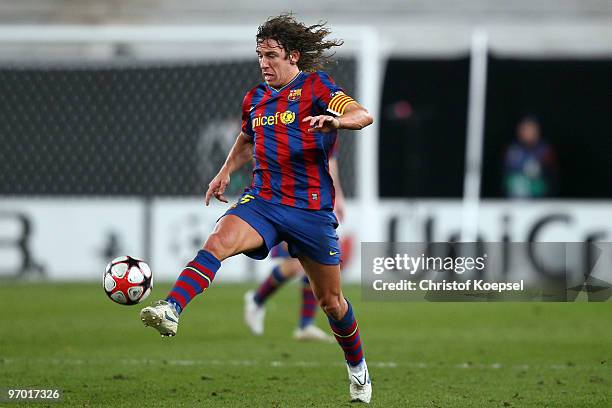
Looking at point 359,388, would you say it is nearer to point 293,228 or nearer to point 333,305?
point 333,305

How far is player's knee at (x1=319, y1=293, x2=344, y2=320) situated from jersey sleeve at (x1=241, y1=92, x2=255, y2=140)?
3.39ft

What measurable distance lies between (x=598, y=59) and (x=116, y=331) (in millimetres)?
9809

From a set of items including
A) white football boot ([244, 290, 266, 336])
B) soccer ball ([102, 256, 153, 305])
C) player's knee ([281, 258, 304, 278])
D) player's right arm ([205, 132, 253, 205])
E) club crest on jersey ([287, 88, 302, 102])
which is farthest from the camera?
white football boot ([244, 290, 266, 336])

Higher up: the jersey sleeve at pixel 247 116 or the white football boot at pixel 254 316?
the jersey sleeve at pixel 247 116

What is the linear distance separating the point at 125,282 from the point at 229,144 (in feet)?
28.2

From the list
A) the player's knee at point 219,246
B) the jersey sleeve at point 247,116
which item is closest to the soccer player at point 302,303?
the jersey sleeve at point 247,116

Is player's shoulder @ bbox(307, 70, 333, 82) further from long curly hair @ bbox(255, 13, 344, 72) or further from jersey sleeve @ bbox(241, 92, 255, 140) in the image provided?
jersey sleeve @ bbox(241, 92, 255, 140)

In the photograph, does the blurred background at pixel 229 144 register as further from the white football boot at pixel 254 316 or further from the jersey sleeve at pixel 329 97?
the jersey sleeve at pixel 329 97

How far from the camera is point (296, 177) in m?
5.77

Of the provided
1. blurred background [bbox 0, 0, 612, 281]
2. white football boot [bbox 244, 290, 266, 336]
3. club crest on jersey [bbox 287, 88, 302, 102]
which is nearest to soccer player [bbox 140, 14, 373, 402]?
club crest on jersey [bbox 287, 88, 302, 102]

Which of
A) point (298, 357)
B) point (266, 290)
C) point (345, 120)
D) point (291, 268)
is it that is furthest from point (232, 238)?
point (266, 290)

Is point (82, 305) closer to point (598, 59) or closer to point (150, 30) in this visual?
point (150, 30)

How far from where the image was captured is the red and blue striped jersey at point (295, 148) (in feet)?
18.9
